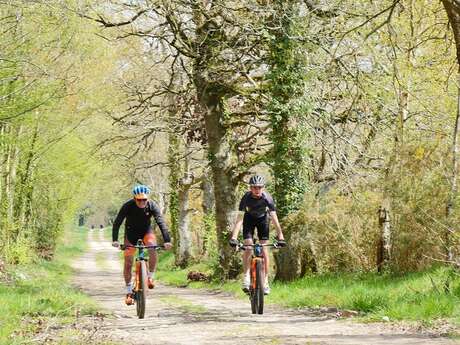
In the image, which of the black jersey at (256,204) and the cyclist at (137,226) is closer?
the cyclist at (137,226)

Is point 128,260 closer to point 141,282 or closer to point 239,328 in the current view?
point 141,282

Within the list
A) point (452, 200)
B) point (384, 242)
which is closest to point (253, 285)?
point (452, 200)

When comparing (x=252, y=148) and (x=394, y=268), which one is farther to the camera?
(x=252, y=148)

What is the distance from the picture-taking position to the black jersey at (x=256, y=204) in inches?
455

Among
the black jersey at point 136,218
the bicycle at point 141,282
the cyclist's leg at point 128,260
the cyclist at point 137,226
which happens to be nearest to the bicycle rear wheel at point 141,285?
the bicycle at point 141,282

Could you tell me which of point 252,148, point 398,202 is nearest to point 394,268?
point 398,202

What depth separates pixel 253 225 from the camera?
471 inches

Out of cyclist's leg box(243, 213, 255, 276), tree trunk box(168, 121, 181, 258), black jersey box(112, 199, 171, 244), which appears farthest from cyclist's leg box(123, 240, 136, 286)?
tree trunk box(168, 121, 181, 258)

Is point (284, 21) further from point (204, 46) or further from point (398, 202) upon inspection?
point (398, 202)

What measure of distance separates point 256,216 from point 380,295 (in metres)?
2.53

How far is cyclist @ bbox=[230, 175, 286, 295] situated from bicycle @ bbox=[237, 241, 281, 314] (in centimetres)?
10

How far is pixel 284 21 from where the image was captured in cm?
1719

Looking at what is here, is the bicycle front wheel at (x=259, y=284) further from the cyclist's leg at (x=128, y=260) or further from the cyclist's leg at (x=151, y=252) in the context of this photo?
the cyclist's leg at (x=128, y=260)

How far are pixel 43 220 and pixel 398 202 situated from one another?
28585 mm
